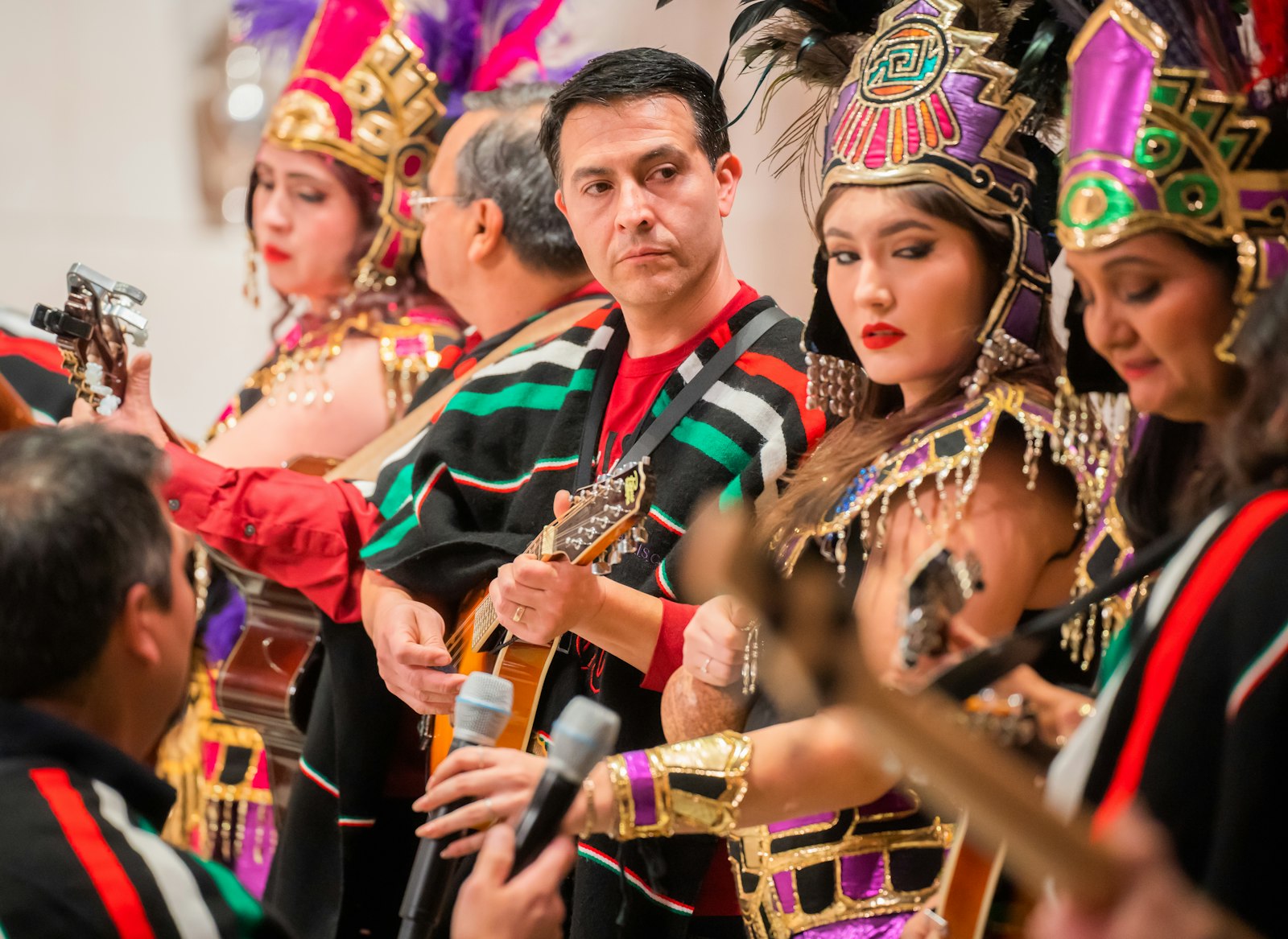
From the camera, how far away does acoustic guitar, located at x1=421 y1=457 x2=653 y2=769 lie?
203 centimetres

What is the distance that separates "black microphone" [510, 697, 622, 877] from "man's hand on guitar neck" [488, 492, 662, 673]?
23.7 inches

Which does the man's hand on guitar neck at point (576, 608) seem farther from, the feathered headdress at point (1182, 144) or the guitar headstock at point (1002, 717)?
the feathered headdress at point (1182, 144)

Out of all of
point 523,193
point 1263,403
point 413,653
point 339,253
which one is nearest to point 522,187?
point 523,193

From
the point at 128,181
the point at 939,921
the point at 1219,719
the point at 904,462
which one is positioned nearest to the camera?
the point at 1219,719

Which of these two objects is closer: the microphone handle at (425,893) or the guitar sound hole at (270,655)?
the microphone handle at (425,893)

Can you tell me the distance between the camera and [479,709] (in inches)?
67.3

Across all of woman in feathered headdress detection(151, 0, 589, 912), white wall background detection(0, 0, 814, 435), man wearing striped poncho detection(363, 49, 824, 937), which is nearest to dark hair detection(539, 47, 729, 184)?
man wearing striped poncho detection(363, 49, 824, 937)

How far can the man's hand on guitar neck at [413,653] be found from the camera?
93.5 inches

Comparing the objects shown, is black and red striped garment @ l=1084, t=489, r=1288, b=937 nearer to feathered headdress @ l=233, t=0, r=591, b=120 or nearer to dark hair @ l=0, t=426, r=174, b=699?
dark hair @ l=0, t=426, r=174, b=699

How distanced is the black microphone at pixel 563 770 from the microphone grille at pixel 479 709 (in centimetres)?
22

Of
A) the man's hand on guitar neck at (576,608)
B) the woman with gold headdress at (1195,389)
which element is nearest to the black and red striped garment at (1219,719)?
the woman with gold headdress at (1195,389)

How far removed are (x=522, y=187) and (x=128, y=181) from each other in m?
3.50

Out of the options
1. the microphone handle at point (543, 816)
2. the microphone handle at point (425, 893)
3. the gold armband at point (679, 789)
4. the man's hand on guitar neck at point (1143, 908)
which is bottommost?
the microphone handle at point (425, 893)

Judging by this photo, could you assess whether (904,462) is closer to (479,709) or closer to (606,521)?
(606,521)
